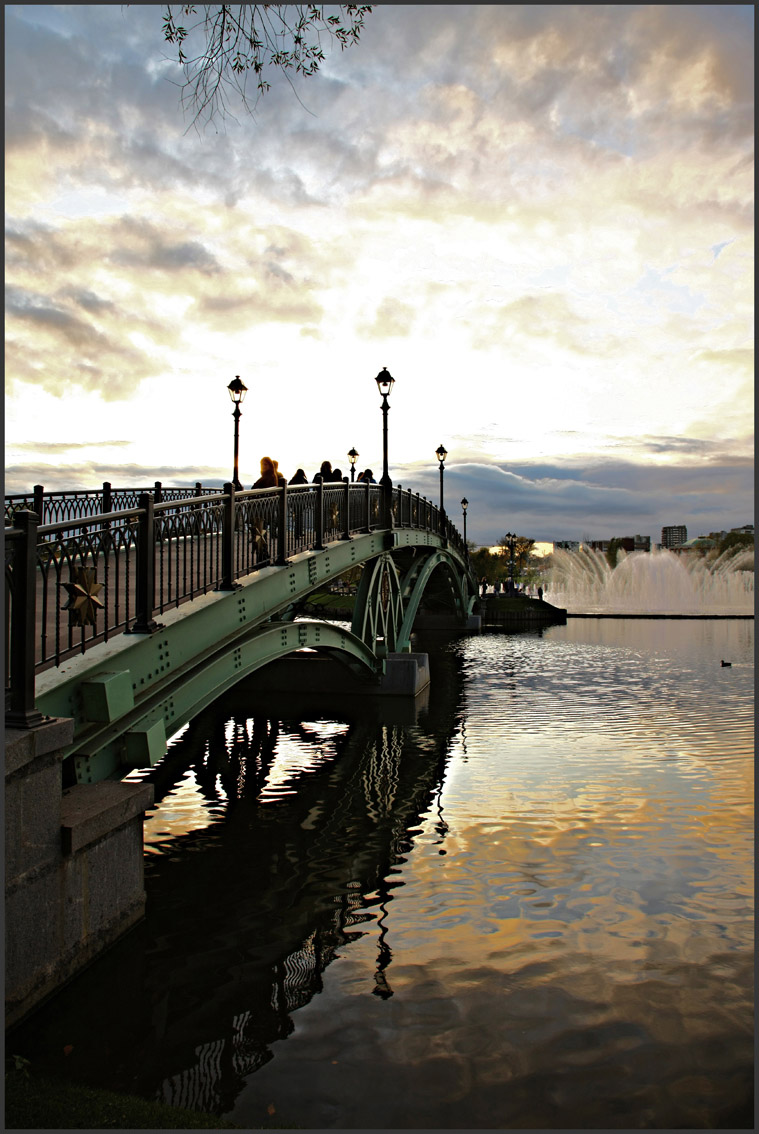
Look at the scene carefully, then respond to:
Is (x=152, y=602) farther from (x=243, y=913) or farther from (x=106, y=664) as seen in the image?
(x=243, y=913)

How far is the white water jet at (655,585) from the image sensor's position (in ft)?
217

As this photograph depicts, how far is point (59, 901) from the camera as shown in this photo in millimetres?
6102

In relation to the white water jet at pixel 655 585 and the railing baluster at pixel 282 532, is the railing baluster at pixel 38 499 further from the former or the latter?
the white water jet at pixel 655 585

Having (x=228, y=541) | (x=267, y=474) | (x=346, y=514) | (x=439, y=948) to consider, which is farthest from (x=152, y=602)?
(x=346, y=514)

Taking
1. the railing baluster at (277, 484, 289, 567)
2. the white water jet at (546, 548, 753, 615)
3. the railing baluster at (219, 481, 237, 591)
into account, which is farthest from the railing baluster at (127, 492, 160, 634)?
the white water jet at (546, 548, 753, 615)

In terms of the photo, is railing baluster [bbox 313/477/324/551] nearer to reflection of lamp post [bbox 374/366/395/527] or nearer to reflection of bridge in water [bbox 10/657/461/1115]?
reflection of bridge in water [bbox 10/657/461/1115]

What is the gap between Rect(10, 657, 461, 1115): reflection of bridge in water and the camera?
5.65 m

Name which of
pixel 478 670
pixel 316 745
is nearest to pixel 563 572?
pixel 478 670

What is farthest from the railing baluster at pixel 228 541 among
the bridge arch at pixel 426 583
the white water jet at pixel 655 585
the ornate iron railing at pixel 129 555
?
the white water jet at pixel 655 585

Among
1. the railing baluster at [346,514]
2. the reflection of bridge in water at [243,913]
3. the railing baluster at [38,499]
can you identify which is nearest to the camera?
the reflection of bridge in water at [243,913]

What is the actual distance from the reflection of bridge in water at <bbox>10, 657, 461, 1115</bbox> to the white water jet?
49.0 meters

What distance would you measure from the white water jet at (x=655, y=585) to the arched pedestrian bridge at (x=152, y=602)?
1955 inches

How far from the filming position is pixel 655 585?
3071 inches

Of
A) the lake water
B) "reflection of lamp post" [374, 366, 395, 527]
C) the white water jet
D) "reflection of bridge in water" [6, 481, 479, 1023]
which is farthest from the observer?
the white water jet
